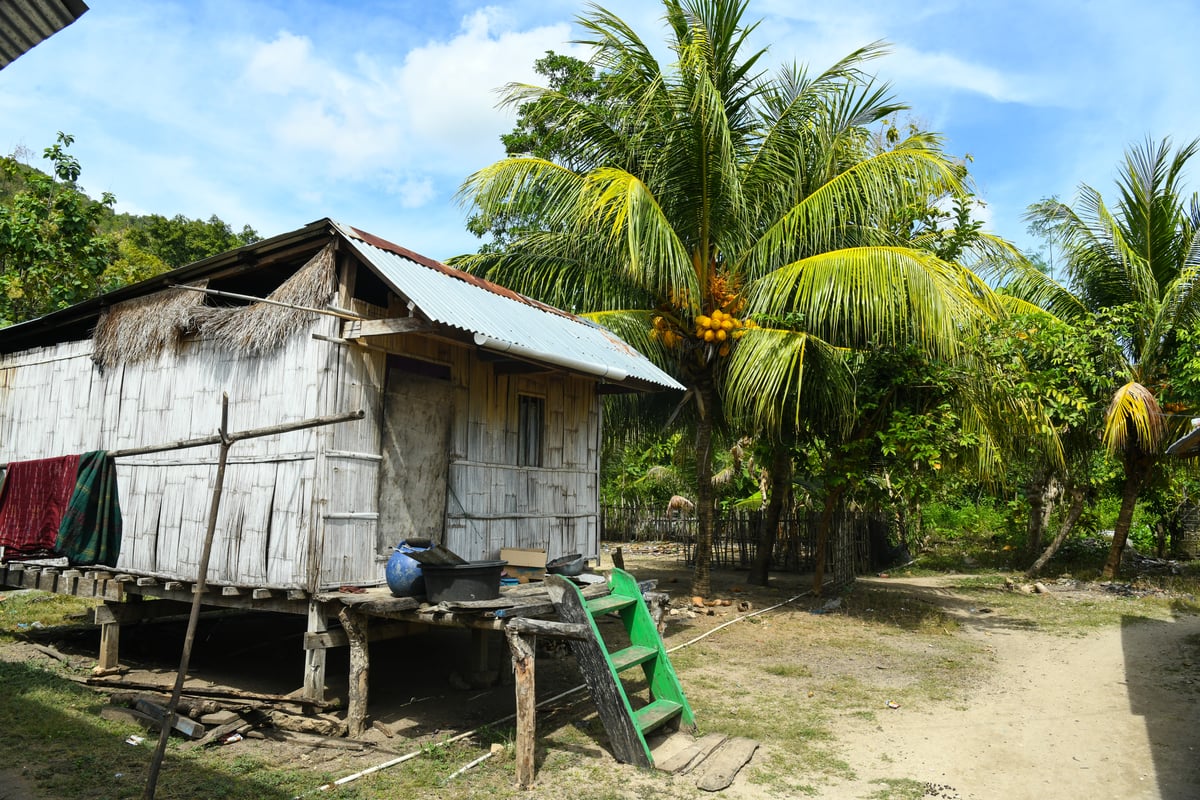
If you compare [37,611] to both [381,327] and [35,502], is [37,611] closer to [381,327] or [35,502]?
[35,502]

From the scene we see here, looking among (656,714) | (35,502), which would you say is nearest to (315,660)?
(656,714)

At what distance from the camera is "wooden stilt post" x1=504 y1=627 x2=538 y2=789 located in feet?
17.4

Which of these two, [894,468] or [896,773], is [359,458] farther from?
[894,468]

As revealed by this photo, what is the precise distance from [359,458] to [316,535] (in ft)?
2.37

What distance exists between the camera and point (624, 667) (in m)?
6.01

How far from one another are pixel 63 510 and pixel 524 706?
223 inches

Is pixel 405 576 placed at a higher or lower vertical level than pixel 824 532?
lower

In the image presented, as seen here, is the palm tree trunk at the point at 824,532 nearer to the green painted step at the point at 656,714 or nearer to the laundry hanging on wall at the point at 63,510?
the green painted step at the point at 656,714

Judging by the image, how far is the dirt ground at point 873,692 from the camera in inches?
215

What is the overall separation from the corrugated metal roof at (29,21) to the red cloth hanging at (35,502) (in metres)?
7.08

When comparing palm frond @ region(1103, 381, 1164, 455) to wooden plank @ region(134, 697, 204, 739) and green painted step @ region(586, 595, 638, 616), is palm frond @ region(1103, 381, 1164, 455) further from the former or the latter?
wooden plank @ region(134, 697, 204, 739)

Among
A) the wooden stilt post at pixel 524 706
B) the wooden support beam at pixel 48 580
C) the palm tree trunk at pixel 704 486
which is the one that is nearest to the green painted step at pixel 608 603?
the wooden stilt post at pixel 524 706

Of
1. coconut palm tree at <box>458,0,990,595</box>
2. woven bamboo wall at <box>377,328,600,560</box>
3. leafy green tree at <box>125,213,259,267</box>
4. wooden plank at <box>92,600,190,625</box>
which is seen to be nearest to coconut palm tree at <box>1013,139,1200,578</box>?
coconut palm tree at <box>458,0,990,595</box>

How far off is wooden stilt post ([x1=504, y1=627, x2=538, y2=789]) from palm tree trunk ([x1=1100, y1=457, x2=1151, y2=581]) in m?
13.8
